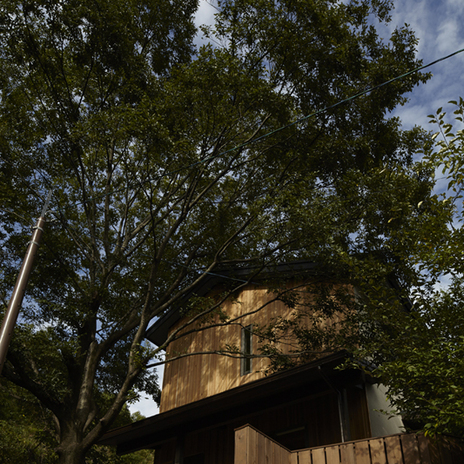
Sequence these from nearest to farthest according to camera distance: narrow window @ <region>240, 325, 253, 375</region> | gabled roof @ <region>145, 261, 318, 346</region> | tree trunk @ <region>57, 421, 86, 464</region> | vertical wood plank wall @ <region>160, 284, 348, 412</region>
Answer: tree trunk @ <region>57, 421, 86, 464</region> → narrow window @ <region>240, 325, 253, 375</region> → gabled roof @ <region>145, 261, 318, 346</region> → vertical wood plank wall @ <region>160, 284, 348, 412</region>

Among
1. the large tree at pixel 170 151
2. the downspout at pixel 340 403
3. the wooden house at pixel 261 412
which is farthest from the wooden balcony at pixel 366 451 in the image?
the large tree at pixel 170 151

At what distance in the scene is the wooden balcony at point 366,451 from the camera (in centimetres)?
704

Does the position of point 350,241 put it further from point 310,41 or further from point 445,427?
point 445,427

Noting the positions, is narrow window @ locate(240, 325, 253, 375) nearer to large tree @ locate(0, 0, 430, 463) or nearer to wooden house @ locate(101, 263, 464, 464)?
wooden house @ locate(101, 263, 464, 464)

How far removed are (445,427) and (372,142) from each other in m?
10.3

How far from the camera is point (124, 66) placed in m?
12.8

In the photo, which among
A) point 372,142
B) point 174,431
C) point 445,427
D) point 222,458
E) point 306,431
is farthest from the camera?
point 372,142

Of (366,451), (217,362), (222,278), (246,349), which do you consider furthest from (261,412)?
(222,278)

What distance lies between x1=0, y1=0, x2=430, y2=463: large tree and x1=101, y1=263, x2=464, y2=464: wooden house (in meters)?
1.68

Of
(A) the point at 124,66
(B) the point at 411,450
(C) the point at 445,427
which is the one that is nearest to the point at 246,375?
(B) the point at 411,450

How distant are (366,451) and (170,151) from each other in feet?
26.5

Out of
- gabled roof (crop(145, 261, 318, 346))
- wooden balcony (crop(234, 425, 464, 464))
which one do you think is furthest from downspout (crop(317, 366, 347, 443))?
gabled roof (crop(145, 261, 318, 346))

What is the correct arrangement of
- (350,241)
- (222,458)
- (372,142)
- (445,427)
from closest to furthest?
1. (445,427)
2. (222,458)
3. (350,241)
4. (372,142)

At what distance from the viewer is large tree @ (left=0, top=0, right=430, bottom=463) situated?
11.4 meters
